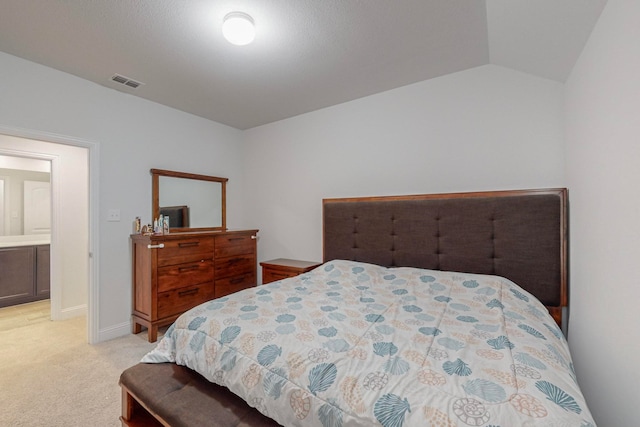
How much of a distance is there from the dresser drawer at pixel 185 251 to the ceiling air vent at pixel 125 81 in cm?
152

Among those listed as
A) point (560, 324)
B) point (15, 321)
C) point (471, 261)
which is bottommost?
point (15, 321)

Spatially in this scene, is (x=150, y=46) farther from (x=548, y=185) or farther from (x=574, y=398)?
(x=548, y=185)

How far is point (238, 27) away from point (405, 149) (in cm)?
174

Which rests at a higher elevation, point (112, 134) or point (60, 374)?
point (112, 134)

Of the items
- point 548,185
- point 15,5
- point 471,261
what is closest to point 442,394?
point 471,261

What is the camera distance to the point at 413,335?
1.24 meters

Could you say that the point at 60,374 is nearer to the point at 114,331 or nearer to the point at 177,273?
the point at 114,331

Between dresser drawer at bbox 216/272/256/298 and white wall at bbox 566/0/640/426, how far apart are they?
3126 mm

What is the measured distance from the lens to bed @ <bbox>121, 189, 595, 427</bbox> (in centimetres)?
83

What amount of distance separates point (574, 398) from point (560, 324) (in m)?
1.57

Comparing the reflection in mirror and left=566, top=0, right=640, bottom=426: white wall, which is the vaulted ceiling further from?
the reflection in mirror

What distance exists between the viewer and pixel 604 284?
4.33ft

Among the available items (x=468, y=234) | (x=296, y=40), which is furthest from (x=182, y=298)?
(x=468, y=234)

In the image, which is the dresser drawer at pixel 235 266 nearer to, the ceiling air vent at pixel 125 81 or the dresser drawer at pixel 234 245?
the dresser drawer at pixel 234 245
